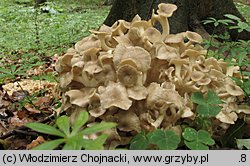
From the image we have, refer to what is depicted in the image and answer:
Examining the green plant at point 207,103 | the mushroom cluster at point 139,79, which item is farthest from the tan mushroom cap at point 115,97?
the green plant at point 207,103

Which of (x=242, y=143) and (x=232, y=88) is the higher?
(x=232, y=88)

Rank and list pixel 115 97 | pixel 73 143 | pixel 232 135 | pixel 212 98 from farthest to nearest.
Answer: pixel 232 135 → pixel 212 98 → pixel 115 97 → pixel 73 143

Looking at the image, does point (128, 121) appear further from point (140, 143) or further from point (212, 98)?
point (212, 98)

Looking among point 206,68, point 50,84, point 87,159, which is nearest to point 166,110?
point 206,68

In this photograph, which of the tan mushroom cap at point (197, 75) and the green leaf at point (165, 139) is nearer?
the green leaf at point (165, 139)

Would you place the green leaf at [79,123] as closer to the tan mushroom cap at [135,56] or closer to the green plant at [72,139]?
the green plant at [72,139]

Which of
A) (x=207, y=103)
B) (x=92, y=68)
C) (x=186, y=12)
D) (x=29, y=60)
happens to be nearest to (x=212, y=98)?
(x=207, y=103)

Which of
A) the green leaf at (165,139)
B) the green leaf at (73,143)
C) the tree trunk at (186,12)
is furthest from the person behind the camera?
the tree trunk at (186,12)
